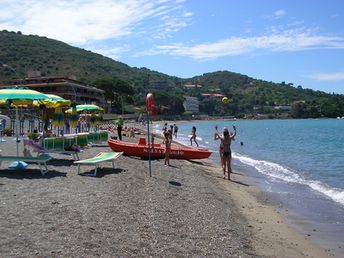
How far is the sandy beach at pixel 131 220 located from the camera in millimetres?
5344

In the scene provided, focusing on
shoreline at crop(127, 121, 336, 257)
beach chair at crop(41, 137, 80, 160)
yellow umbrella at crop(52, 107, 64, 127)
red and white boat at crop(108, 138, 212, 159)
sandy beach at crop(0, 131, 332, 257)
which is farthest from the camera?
red and white boat at crop(108, 138, 212, 159)

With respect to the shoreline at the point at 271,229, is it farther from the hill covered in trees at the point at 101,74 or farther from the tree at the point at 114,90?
the tree at the point at 114,90

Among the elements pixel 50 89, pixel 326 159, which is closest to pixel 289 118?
pixel 50 89

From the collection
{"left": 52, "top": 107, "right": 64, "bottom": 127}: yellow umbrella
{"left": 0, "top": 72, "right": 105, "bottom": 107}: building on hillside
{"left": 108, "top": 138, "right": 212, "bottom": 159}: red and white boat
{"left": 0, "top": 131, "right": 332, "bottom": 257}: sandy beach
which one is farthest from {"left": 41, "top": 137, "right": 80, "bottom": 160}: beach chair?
{"left": 0, "top": 72, "right": 105, "bottom": 107}: building on hillside

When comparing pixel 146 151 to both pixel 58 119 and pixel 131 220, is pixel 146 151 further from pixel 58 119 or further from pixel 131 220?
pixel 131 220

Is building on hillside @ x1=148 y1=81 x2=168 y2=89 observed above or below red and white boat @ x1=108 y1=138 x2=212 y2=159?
above

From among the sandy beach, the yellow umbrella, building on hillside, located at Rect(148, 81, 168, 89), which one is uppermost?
building on hillside, located at Rect(148, 81, 168, 89)

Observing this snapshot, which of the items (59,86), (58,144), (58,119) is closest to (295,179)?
(58,144)

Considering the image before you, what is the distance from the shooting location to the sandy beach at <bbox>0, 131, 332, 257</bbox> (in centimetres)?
534

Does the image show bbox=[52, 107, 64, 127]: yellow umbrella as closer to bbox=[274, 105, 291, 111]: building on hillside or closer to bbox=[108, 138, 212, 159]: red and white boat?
bbox=[108, 138, 212, 159]: red and white boat

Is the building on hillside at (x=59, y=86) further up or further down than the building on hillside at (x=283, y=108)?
further up

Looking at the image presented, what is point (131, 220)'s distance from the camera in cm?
664

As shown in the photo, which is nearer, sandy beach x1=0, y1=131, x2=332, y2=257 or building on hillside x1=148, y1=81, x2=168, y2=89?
sandy beach x1=0, y1=131, x2=332, y2=257

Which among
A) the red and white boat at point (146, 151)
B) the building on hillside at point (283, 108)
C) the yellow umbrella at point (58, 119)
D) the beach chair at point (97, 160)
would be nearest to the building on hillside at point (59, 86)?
the red and white boat at point (146, 151)
